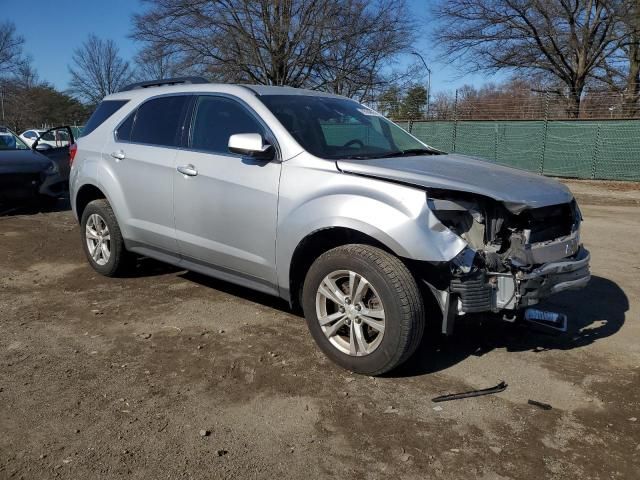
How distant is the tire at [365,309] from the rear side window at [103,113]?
3071 mm

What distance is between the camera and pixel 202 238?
14.8 ft

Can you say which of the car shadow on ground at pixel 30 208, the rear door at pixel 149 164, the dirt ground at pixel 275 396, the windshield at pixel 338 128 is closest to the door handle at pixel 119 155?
the rear door at pixel 149 164

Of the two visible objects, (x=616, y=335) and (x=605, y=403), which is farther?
(x=616, y=335)

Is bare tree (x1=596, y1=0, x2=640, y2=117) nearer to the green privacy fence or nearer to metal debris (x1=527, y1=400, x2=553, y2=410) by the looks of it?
the green privacy fence

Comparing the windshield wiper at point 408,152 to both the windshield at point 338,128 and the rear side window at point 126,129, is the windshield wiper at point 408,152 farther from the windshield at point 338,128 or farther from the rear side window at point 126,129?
the rear side window at point 126,129

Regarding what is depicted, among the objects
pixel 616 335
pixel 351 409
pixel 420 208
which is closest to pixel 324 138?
pixel 420 208

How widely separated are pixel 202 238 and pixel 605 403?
3031 millimetres

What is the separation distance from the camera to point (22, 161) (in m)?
9.67

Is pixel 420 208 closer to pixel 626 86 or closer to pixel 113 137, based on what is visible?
pixel 113 137

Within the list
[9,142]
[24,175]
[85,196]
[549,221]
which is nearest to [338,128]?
[549,221]

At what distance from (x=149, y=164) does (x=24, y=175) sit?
5.97 meters

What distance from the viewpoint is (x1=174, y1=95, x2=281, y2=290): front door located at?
404 centimetres

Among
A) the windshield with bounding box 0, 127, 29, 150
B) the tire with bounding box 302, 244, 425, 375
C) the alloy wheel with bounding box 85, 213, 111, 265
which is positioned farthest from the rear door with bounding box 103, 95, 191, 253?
the windshield with bounding box 0, 127, 29, 150

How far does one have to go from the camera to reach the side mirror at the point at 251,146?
3.88m
